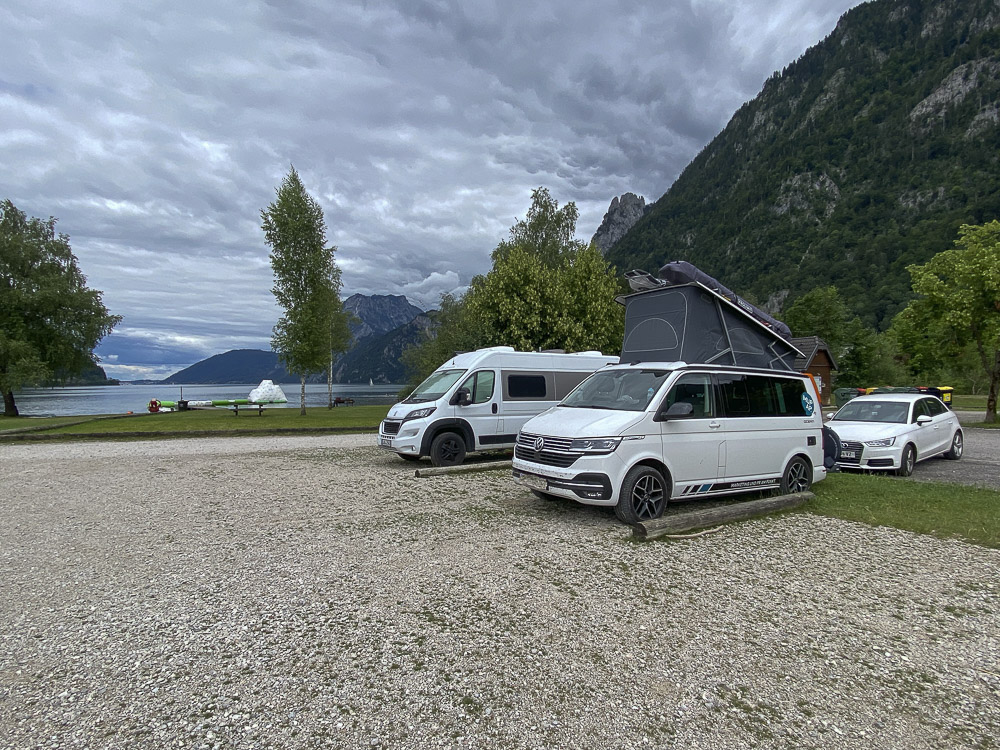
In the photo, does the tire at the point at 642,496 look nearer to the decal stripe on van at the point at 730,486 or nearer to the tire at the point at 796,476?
the decal stripe on van at the point at 730,486

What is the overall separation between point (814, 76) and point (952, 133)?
70.1m

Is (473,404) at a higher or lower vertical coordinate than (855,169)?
lower

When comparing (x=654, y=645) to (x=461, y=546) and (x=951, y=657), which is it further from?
(x=461, y=546)

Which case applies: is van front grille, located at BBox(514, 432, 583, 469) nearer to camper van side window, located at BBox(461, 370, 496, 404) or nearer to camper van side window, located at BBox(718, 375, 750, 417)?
camper van side window, located at BBox(718, 375, 750, 417)

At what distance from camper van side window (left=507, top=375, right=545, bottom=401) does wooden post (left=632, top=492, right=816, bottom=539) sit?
5904 millimetres

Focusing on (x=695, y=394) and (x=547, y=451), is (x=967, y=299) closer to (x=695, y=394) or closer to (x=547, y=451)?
(x=695, y=394)

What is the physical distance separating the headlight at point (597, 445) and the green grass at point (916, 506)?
11.4ft

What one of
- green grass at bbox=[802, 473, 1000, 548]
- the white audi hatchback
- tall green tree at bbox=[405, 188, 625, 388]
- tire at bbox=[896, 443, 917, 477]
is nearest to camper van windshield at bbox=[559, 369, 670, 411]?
green grass at bbox=[802, 473, 1000, 548]

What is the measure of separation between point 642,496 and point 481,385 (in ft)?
19.2

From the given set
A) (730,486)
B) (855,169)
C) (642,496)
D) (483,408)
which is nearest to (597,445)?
(642,496)

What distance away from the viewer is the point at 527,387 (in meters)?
12.4

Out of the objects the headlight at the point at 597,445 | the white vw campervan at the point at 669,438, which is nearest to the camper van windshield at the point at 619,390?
the white vw campervan at the point at 669,438

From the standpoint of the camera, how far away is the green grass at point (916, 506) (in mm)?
6453

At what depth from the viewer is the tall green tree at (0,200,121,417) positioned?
95.4ft
